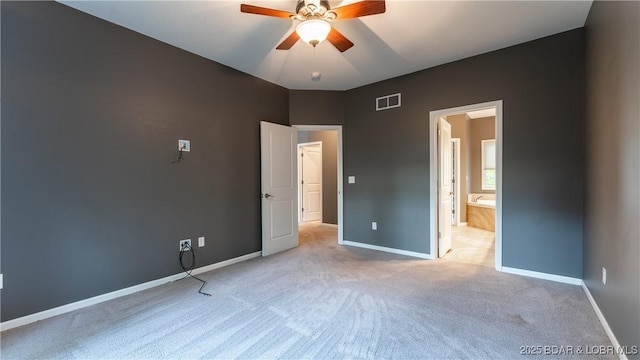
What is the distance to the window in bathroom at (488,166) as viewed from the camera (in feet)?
22.1

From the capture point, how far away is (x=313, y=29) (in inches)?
81.2

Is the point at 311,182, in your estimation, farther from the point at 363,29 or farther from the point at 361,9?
the point at 361,9

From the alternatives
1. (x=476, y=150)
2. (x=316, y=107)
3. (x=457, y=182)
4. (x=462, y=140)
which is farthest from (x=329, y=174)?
(x=476, y=150)

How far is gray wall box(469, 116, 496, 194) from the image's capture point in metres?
6.76

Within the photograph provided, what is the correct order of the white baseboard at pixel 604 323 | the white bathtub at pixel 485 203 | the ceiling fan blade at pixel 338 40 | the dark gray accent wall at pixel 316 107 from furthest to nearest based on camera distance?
the white bathtub at pixel 485 203, the dark gray accent wall at pixel 316 107, the ceiling fan blade at pixel 338 40, the white baseboard at pixel 604 323

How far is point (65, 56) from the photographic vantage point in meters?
2.33

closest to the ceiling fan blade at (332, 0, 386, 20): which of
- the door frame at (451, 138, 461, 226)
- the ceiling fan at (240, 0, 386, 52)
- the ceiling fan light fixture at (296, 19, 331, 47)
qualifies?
the ceiling fan at (240, 0, 386, 52)

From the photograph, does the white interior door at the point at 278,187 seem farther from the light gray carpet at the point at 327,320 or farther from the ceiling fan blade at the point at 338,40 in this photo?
the ceiling fan blade at the point at 338,40

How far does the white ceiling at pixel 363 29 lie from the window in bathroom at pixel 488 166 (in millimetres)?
4133

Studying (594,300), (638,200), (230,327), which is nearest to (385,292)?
(230,327)

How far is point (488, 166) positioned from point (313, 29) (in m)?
6.37

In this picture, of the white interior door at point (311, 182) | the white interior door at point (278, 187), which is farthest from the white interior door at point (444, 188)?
the white interior door at point (311, 182)

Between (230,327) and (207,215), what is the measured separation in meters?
1.62

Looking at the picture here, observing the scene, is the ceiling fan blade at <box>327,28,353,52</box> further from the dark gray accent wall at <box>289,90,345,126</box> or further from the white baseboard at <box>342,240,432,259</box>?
the white baseboard at <box>342,240,432,259</box>
